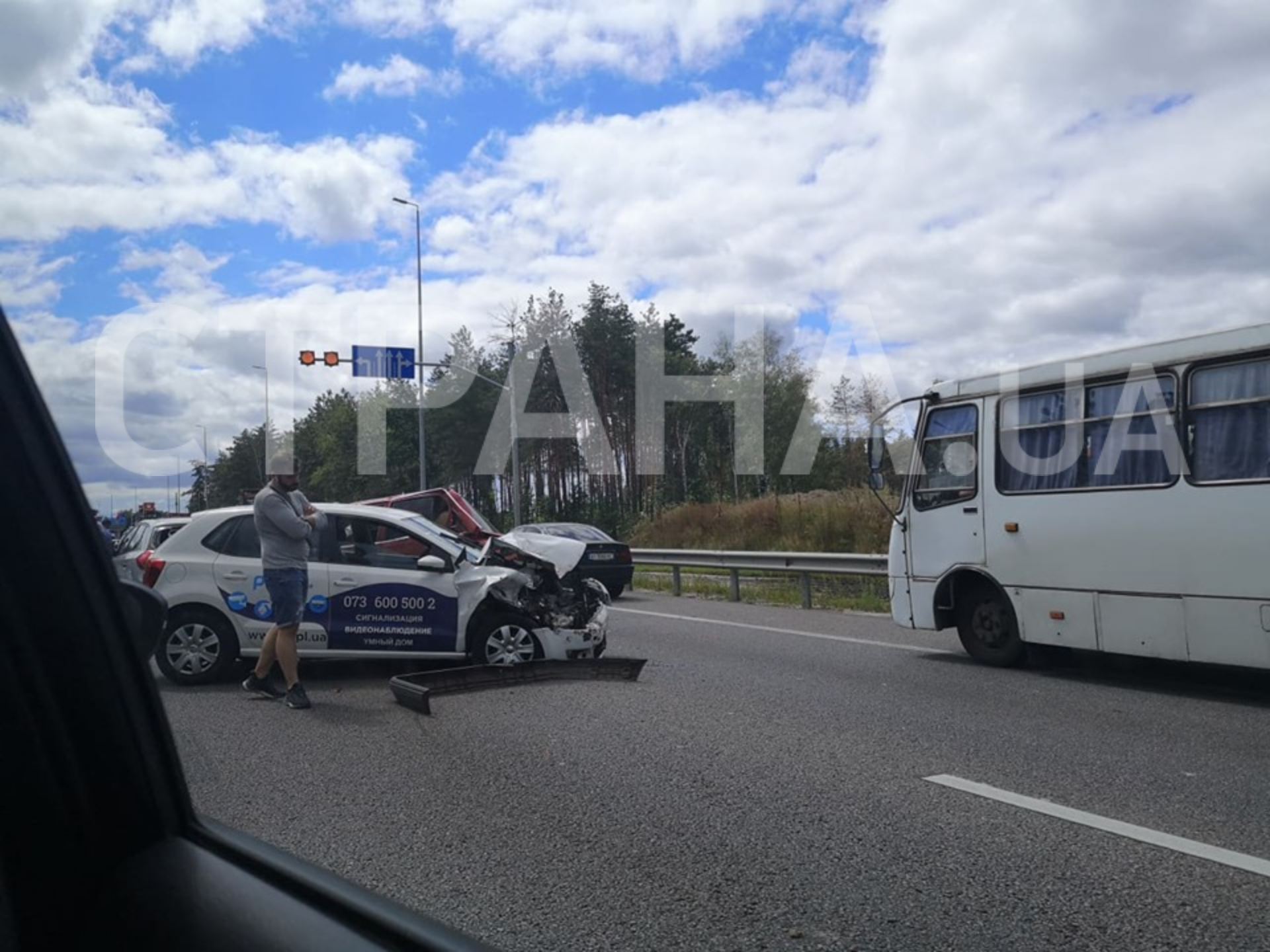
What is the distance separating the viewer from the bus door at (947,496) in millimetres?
10883

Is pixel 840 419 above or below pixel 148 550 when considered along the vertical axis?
above

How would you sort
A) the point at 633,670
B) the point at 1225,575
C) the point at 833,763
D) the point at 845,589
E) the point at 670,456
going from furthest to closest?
the point at 670,456 → the point at 845,589 → the point at 633,670 → the point at 1225,575 → the point at 833,763

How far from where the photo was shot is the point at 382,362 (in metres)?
29.6

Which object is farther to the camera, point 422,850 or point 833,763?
point 833,763

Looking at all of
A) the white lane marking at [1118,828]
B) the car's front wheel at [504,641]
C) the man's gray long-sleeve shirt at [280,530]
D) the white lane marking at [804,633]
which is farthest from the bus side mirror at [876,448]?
the man's gray long-sleeve shirt at [280,530]

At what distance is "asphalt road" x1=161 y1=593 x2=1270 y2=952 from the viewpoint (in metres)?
4.25

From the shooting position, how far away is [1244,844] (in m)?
5.10

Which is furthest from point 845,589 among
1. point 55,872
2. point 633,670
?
point 55,872

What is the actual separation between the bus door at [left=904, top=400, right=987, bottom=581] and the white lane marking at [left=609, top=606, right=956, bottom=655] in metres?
1.06

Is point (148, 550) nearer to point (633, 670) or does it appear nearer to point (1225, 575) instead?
point (633, 670)

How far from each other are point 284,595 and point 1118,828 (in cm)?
597

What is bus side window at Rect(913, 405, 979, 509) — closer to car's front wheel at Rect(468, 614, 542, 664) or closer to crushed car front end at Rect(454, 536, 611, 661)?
crushed car front end at Rect(454, 536, 611, 661)

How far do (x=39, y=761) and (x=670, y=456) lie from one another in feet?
160

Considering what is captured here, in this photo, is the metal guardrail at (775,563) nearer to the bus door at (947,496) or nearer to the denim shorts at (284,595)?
the bus door at (947,496)
